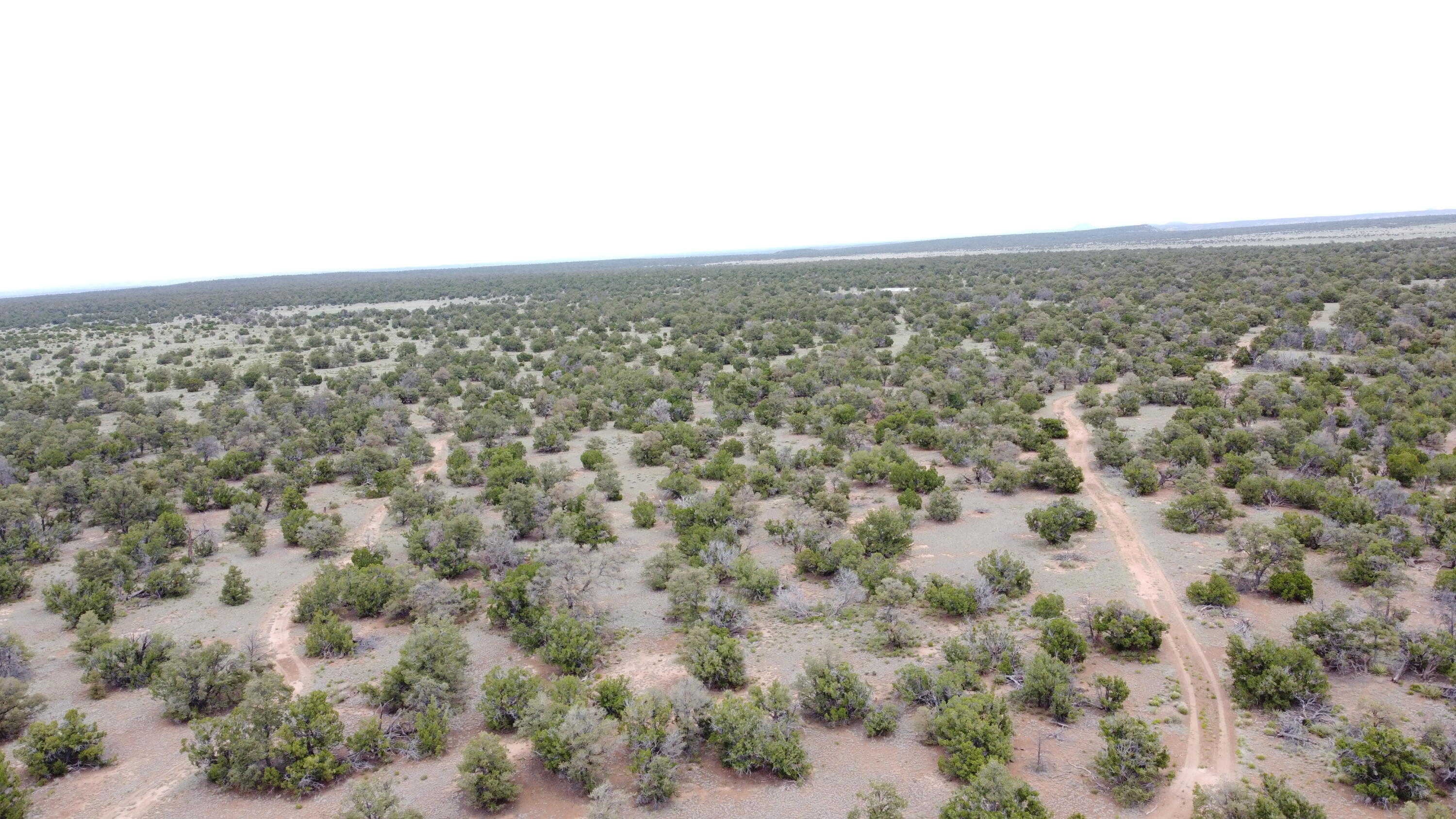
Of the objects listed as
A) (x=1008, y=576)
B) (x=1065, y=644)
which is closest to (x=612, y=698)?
(x=1065, y=644)

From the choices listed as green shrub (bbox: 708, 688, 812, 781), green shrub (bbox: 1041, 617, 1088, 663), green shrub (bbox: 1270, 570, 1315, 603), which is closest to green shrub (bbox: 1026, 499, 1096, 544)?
green shrub (bbox: 1270, 570, 1315, 603)

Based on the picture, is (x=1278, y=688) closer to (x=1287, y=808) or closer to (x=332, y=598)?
(x=1287, y=808)

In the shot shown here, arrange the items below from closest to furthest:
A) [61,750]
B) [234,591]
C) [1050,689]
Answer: [61,750] → [1050,689] → [234,591]

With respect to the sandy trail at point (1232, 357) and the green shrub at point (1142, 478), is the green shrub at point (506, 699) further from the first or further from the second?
the sandy trail at point (1232, 357)

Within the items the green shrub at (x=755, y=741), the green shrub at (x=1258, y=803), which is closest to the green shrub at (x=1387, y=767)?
the green shrub at (x=1258, y=803)

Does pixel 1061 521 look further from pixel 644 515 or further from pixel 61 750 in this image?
pixel 61 750

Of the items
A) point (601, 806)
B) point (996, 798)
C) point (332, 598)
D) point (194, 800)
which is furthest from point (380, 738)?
point (996, 798)
